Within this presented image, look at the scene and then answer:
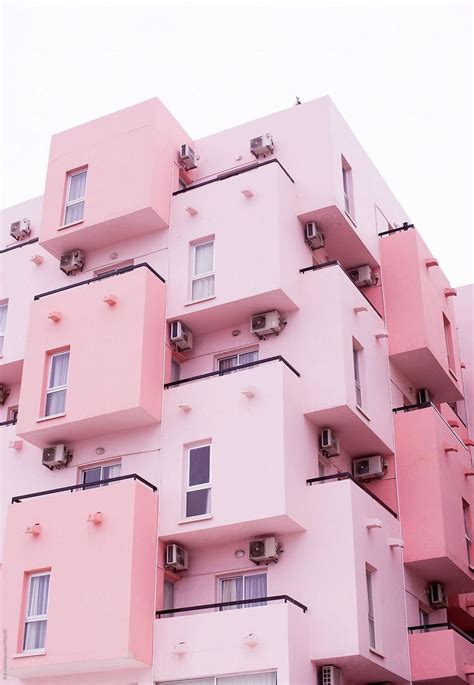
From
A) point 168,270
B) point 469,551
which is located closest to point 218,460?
point 168,270

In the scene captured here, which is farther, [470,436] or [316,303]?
[470,436]

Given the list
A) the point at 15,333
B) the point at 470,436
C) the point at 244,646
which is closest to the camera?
the point at 244,646

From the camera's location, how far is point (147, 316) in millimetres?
25078

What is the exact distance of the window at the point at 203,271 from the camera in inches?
1024

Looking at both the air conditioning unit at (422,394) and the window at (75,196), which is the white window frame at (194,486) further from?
the air conditioning unit at (422,394)

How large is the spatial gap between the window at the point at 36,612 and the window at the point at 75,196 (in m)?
10.1

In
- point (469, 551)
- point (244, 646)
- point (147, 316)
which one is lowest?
point (244, 646)

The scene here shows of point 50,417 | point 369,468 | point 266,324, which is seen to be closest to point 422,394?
point 369,468

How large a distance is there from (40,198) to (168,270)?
715 centimetres

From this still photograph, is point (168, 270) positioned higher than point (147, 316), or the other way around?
point (168, 270)

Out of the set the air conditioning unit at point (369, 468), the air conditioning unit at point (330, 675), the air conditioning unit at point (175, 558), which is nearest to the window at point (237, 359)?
the air conditioning unit at point (369, 468)

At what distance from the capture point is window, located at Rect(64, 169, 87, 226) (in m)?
28.4

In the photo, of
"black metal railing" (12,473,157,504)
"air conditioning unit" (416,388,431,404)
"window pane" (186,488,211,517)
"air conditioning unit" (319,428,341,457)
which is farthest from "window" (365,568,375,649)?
"air conditioning unit" (416,388,431,404)

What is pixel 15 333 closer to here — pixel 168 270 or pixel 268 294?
pixel 168 270
